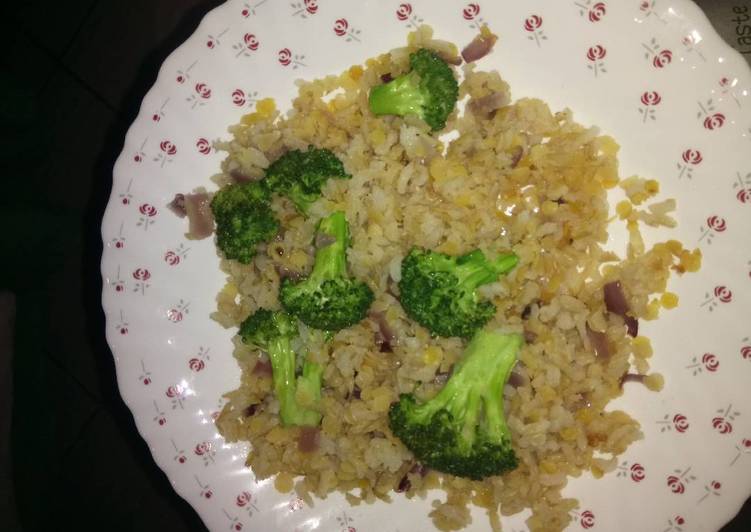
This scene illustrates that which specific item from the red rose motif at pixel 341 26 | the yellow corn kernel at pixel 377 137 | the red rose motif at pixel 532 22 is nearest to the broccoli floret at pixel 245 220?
the yellow corn kernel at pixel 377 137

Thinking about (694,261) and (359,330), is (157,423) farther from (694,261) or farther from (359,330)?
(694,261)

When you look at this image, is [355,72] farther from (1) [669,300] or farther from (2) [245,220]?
(1) [669,300]

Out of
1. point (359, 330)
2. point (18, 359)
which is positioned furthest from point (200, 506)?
point (18, 359)

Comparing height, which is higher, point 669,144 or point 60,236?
point 669,144

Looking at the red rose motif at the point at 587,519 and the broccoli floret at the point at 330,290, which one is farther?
the red rose motif at the point at 587,519

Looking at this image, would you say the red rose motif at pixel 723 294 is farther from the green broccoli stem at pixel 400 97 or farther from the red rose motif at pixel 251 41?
the red rose motif at pixel 251 41

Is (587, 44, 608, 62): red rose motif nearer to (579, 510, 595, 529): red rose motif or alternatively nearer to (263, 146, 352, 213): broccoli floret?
(263, 146, 352, 213): broccoli floret

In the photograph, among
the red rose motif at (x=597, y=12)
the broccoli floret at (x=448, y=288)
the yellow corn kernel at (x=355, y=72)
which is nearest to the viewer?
the broccoli floret at (x=448, y=288)
